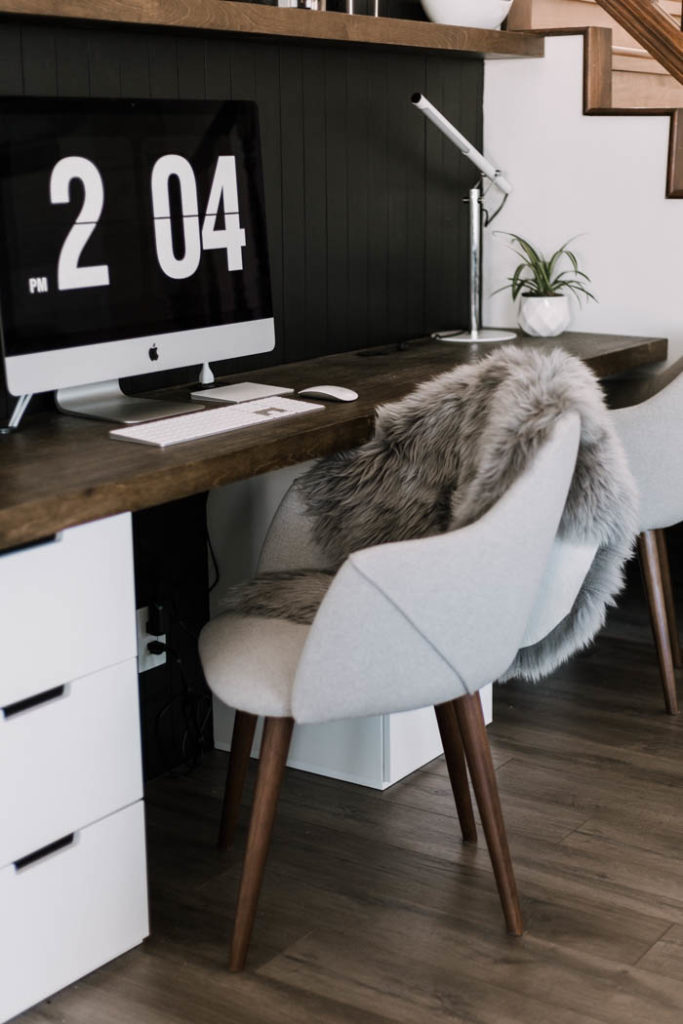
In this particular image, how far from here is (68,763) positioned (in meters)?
1.85

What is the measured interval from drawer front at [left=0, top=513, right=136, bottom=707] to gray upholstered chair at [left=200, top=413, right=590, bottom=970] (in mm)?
194

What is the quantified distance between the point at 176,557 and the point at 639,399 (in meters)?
1.25

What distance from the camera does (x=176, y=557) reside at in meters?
2.69

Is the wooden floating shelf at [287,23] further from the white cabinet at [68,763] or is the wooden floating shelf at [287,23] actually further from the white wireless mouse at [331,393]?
the white cabinet at [68,763]

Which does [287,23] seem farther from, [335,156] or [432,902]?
[432,902]

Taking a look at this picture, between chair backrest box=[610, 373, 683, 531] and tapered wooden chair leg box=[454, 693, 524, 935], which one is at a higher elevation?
chair backrest box=[610, 373, 683, 531]

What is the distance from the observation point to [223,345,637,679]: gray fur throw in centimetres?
196

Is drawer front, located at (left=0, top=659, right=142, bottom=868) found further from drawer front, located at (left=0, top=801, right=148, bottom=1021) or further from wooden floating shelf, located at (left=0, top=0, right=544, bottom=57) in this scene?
wooden floating shelf, located at (left=0, top=0, right=544, bottom=57)

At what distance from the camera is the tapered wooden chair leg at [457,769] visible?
231 centimetres

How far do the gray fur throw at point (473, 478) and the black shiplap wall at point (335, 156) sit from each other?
0.65 meters

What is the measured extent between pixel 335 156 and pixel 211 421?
1.06 m

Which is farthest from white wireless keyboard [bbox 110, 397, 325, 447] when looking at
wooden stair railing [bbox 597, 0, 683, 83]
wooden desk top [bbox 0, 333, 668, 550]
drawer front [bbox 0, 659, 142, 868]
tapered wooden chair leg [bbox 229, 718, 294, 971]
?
wooden stair railing [bbox 597, 0, 683, 83]

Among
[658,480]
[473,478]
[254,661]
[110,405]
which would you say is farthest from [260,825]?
[658,480]

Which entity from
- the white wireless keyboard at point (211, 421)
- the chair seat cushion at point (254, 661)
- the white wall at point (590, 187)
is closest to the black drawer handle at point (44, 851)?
the chair seat cushion at point (254, 661)
